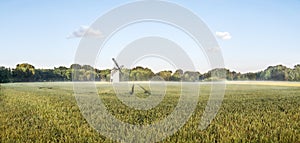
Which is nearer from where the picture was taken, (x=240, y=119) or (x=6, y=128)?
(x=6, y=128)

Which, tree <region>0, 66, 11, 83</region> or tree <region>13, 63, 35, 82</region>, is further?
tree <region>13, 63, 35, 82</region>

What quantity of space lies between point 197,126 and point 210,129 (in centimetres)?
56

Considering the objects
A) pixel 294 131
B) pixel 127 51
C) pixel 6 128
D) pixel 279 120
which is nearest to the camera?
pixel 294 131

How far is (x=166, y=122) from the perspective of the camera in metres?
10.9

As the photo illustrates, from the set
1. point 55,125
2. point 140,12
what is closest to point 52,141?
point 55,125

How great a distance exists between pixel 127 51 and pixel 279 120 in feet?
20.5

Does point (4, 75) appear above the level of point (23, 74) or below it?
below

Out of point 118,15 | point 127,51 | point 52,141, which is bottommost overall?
point 52,141

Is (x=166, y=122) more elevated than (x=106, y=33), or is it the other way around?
(x=106, y=33)

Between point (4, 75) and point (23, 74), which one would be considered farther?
point (23, 74)

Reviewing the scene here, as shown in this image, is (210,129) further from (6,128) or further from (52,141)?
(6,128)

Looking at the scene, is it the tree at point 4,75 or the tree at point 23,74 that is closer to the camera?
the tree at point 4,75

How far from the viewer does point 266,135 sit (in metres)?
8.67

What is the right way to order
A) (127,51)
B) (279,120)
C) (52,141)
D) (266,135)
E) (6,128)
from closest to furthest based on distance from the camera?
(52,141) < (266,135) < (6,128) < (279,120) < (127,51)
